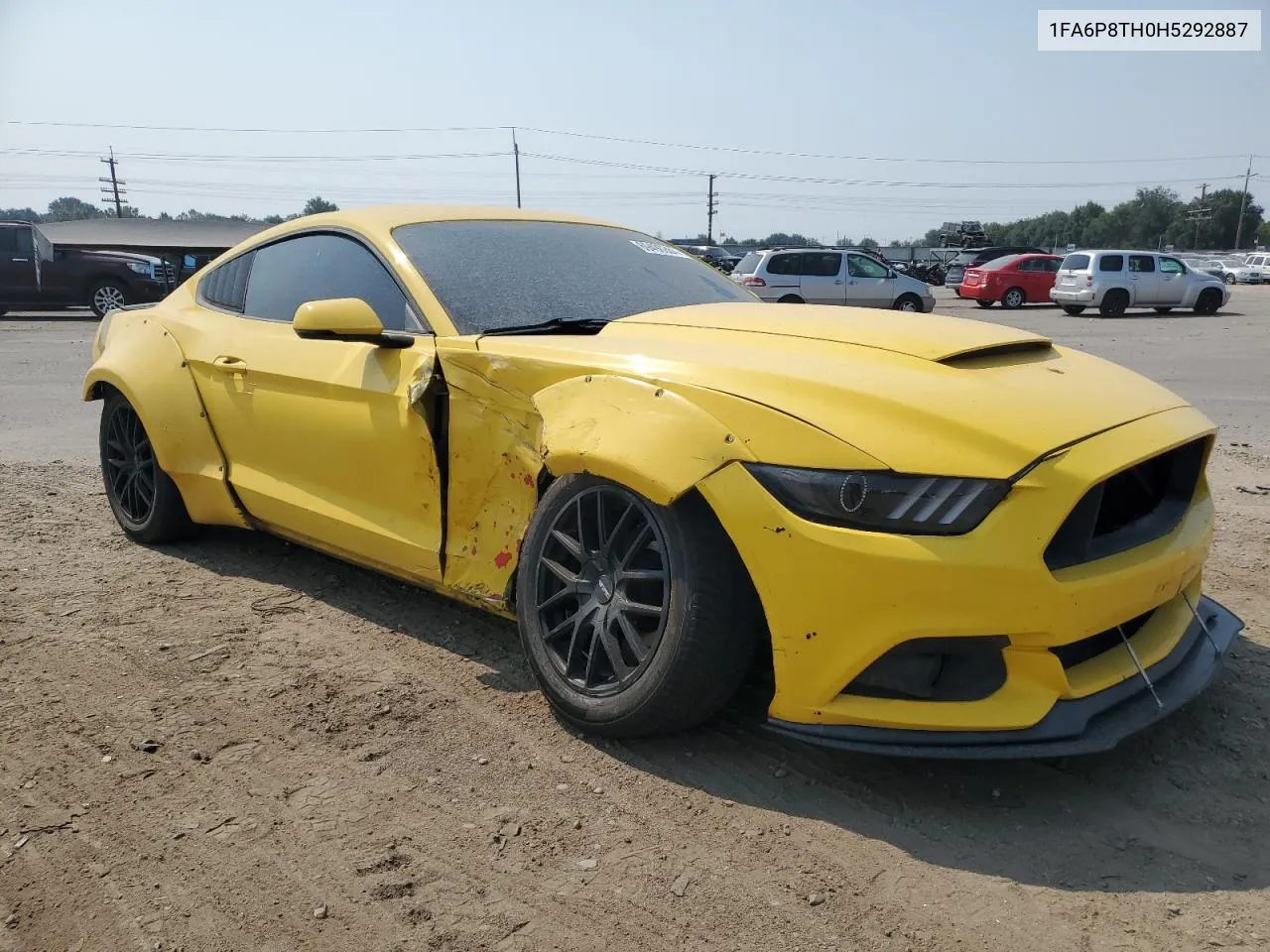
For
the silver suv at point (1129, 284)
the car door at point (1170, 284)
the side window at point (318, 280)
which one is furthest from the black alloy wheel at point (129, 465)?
the car door at point (1170, 284)

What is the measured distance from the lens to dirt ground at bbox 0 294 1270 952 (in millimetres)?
2031

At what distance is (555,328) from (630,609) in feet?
3.47

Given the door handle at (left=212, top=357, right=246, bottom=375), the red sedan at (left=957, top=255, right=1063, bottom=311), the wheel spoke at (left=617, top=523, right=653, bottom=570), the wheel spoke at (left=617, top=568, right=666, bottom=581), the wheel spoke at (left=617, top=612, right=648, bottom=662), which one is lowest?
the red sedan at (left=957, top=255, right=1063, bottom=311)

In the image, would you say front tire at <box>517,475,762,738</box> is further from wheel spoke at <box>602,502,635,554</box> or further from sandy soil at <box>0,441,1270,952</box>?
sandy soil at <box>0,441,1270,952</box>

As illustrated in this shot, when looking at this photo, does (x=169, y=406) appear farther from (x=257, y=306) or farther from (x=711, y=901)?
(x=711, y=901)

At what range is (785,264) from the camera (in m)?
21.0

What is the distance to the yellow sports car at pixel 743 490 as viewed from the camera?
2.26 metres

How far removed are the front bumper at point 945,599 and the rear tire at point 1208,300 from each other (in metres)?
24.8

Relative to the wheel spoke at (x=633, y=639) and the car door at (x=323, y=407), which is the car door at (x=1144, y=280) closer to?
the car door at (x=323, y=407)

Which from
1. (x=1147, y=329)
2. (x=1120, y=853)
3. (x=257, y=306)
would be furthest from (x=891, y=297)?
(x=1120, y=853)

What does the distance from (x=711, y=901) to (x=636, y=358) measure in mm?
1370

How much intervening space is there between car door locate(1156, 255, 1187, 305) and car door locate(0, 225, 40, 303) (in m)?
23.7

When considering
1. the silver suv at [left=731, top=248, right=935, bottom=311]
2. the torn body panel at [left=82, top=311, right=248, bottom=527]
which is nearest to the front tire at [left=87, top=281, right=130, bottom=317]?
the silver suv at [left=731, top=248, right=935, bottom=311]

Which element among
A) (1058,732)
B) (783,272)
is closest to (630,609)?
(1058,732)
